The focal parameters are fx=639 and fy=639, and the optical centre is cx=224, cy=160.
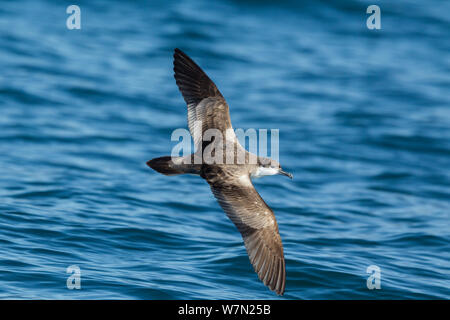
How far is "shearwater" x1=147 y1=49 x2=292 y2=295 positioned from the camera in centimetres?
688

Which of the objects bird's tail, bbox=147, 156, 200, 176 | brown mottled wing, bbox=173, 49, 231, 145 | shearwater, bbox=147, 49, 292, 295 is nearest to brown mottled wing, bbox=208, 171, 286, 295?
shearwater, bbox=147, 49, 292, 295

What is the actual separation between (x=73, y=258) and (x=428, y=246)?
5.04m

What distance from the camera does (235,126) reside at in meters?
13.9

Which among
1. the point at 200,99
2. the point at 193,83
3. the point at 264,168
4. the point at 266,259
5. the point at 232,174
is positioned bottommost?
the point at 266,259

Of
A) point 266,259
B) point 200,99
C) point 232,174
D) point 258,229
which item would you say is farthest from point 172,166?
point 266,259

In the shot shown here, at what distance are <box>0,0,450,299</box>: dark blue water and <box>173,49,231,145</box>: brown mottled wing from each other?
1698 mm

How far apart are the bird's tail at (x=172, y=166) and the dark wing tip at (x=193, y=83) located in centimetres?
91

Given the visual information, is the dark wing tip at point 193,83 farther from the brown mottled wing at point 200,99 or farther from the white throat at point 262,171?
the white throat at point 262,171

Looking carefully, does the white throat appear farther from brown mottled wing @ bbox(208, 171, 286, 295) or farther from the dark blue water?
the dark blue water

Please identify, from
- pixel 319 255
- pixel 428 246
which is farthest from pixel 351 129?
pixel 319 255

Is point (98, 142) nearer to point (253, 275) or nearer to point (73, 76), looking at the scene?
point (73, 76)

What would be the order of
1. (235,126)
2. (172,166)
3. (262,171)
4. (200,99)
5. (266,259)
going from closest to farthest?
(266,259) → (172,166) → (262,171) → (200,99) → (235,126)

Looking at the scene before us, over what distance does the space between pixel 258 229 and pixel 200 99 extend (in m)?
1.81

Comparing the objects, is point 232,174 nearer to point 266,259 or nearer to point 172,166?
point 172,166
